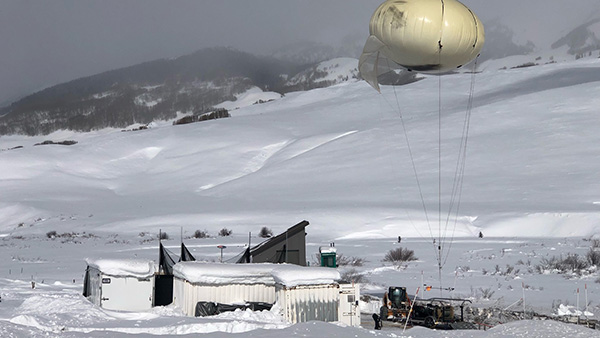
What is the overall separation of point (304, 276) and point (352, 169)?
4419 cm

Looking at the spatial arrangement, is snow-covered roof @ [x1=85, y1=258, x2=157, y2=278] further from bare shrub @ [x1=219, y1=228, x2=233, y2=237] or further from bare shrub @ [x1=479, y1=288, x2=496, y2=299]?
bare shrub @ [x1=219, y1=228, x2=233, y2=237]

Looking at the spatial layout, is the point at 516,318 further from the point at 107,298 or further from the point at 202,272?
the point at 107,298

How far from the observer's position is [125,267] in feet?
58.2

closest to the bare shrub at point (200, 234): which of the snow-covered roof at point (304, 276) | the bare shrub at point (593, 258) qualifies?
the bare shrub at point (593, 258)

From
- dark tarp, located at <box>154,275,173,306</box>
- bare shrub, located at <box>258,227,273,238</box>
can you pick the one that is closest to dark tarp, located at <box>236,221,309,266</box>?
Result: dark tarp, located at <box>154,275,173,306</box>

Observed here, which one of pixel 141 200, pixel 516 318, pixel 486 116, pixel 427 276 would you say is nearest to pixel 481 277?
pixel 427 276

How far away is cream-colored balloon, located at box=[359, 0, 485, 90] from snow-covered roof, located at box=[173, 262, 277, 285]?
6.20m

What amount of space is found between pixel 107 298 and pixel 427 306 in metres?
7.88

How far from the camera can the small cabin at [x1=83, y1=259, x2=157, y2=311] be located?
57.2ft

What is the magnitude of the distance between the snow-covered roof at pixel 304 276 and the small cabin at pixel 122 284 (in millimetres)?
3972

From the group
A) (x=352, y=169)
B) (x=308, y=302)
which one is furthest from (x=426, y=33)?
(x=352, y=169)

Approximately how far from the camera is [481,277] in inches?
906

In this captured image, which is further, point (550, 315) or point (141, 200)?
point (141, 200)

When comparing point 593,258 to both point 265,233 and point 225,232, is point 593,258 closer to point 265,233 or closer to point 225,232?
point 265,233
